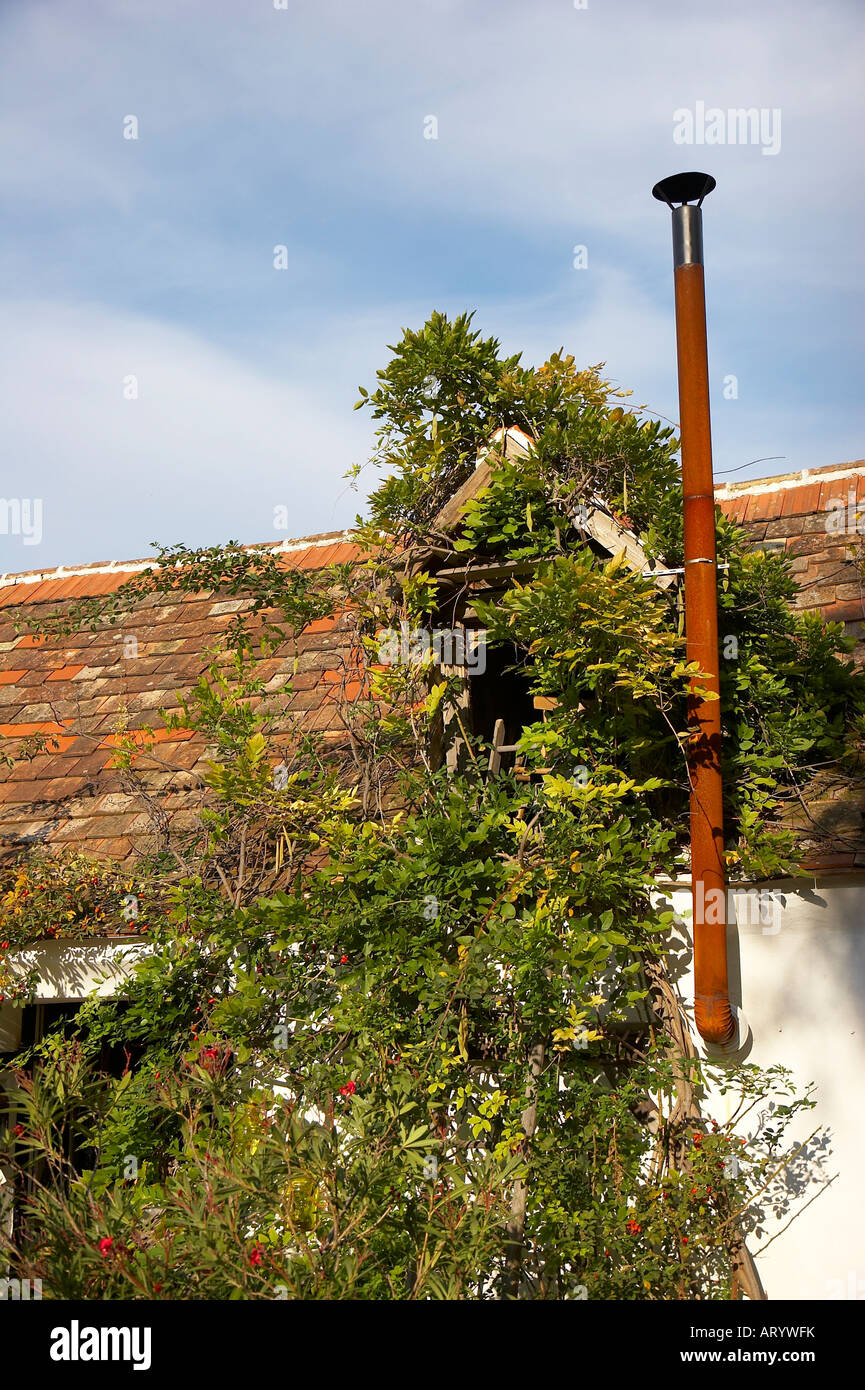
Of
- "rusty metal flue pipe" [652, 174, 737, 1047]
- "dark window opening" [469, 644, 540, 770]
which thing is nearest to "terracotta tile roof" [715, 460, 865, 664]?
"rusty metal flue pipe" [652, 174, 737, 1047]

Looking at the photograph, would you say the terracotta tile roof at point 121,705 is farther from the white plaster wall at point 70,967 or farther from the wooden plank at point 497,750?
the wooden plank at point 497,750

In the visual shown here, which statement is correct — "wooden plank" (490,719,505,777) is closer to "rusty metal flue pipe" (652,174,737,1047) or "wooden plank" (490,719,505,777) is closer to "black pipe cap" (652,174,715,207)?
"rusty metal flue pipe" (652,174,737,1047)

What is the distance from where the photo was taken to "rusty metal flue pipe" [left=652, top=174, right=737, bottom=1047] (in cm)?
478

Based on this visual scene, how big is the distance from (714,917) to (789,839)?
1.69 feet

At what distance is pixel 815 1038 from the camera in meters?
4.81

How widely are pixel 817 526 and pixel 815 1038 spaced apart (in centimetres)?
407

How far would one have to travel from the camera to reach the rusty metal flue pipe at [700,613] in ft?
15.7

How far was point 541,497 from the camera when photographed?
5480 millimetres

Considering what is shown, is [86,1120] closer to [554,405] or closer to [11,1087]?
[11,1087]
